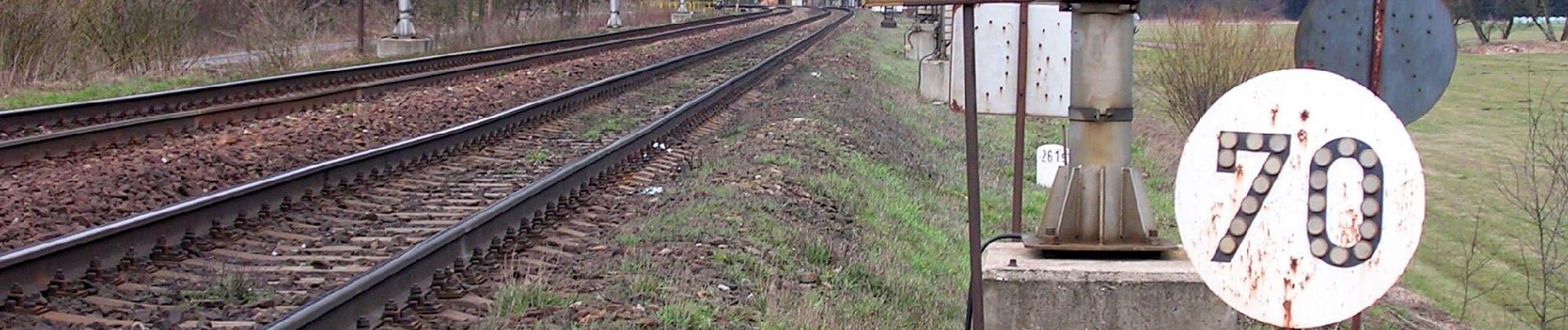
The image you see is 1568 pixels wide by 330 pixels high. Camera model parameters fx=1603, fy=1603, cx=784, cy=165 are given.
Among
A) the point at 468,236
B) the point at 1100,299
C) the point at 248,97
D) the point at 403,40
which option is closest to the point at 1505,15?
the point at 403,40

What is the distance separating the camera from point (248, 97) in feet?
50.9

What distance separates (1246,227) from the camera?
333 cm

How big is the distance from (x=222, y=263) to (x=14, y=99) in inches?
377

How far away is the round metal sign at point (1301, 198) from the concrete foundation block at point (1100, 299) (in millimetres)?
1662

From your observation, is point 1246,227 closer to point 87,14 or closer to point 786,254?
point 786,254

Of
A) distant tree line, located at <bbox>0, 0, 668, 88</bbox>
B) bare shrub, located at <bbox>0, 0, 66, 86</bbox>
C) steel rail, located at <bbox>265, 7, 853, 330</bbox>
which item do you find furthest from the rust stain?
bare shrub, located at <bbox>0, 0, 66, 86</bbox>

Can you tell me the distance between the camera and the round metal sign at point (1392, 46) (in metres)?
5.09

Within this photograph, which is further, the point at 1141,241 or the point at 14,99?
the point at 14,99

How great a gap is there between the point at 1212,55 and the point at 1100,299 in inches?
676

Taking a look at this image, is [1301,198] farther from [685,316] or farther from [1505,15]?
[1505,15]

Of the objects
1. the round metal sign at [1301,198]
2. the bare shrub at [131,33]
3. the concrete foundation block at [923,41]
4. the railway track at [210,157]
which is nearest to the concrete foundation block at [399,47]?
the bare shrub at [131,33]

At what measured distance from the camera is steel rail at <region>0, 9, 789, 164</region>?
10984 millimetres

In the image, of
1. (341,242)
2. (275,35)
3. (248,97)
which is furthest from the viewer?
(275,35)

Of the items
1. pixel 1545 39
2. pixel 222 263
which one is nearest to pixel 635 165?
pixel 222 263
